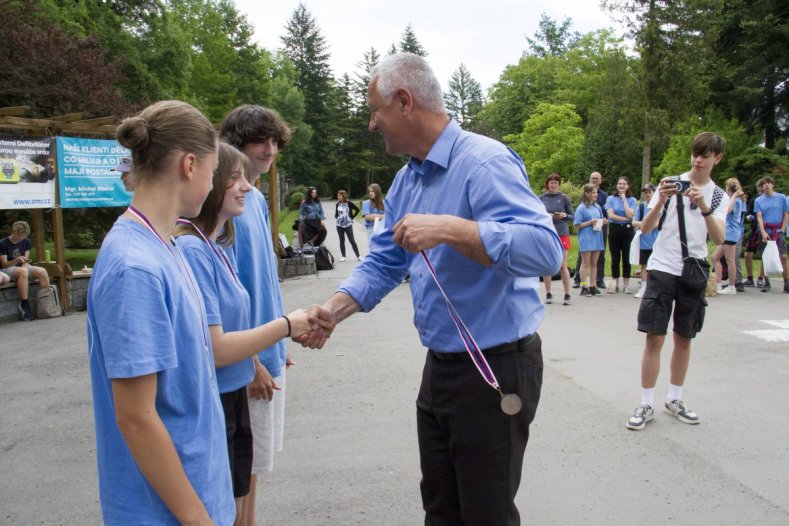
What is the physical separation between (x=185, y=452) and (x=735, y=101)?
109 ft

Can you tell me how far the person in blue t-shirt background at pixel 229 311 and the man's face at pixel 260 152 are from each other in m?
0.41

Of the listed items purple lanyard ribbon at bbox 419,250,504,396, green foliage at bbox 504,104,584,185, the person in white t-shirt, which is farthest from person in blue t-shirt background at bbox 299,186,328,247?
green foliage at bbox 504,104,584,185

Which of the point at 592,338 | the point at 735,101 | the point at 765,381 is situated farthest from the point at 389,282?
the point at 735,101

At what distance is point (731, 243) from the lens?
1190 centimetres

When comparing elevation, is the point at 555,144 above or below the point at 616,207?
above

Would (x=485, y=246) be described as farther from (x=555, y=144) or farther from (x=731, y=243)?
(x=555, y=144)

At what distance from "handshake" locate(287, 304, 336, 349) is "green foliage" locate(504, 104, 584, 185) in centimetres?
4811

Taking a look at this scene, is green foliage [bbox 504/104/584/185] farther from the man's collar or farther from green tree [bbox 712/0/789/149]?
the man's collar

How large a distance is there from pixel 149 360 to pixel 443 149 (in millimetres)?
1407

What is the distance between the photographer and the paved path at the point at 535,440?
374cm

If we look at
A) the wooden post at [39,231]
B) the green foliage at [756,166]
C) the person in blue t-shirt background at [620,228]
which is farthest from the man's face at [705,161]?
the green foliage at [756,166]

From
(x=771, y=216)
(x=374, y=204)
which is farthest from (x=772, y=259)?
(x=374, y=204)

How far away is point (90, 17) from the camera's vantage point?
2488cm

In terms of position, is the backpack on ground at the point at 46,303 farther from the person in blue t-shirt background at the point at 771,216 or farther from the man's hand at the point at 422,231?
the person in blue t-shirt background at the point at 771,216
